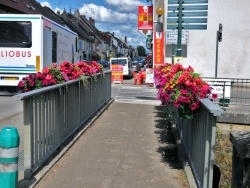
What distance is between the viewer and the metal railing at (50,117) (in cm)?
487

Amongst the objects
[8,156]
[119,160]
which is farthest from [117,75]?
[8,156]

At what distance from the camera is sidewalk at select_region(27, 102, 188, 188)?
5184 millimetres

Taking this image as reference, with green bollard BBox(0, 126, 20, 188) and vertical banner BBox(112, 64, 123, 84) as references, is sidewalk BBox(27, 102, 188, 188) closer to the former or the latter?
green bollard BBox(0, 126, 20, 188)

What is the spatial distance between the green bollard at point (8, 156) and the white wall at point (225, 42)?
17.5 m

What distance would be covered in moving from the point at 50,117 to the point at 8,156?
1682 millimetres

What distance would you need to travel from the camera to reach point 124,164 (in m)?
6.02

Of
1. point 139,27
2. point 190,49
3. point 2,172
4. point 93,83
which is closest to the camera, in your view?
point 2,172

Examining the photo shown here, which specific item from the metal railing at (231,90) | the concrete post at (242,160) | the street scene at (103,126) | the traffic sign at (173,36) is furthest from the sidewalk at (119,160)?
the traffic sign at (173,36)

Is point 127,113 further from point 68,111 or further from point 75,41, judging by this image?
point 75,41

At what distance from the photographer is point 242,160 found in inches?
142

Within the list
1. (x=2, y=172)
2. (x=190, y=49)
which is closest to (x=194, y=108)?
(x=2, y=172)

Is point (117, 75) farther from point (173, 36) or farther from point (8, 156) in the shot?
point (8, 156)

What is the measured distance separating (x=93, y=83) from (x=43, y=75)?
11.2 feet

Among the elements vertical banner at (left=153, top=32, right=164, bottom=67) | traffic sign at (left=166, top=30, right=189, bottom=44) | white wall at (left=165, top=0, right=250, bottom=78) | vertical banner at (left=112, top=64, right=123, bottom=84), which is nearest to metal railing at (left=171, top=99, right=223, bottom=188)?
traffic sign at (left=166, top=30, right=189, bottom=44)
